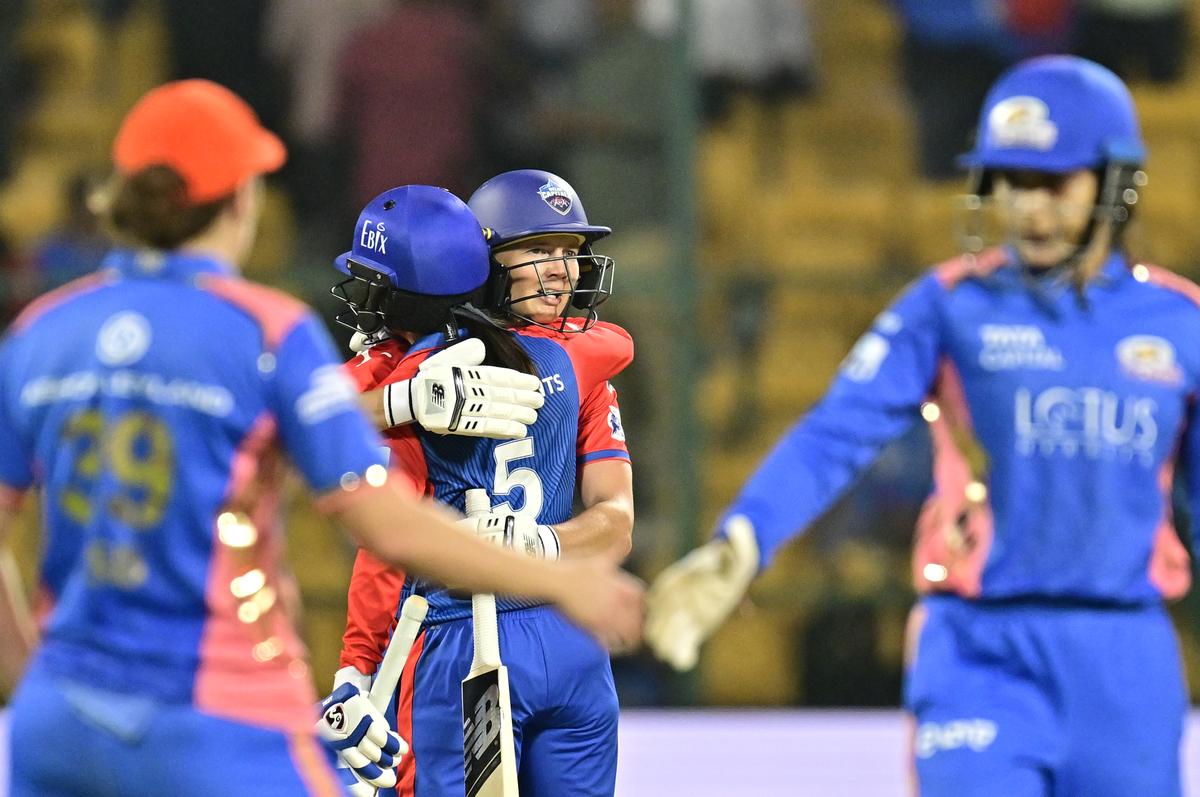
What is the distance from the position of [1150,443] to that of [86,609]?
194 cm

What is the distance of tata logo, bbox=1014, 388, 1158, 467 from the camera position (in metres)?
3.65

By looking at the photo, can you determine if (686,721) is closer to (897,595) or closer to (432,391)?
(897,595)

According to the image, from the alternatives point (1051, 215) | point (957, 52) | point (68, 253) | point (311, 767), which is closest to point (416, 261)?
point (1051, 215)

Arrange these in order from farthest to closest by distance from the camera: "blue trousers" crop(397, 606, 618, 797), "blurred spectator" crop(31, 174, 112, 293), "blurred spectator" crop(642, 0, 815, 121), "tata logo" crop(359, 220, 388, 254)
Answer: "blurred spectator" crop(642, 0, 815, 121)
"blurred spectator" crop(31, 174, 112, 293)
"tata logo" crop(359, 220, 388, 254)
"blue trousers" crop(397, 606, 618, 797)

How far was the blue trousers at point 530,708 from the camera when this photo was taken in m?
4.46

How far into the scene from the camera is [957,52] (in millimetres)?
10797

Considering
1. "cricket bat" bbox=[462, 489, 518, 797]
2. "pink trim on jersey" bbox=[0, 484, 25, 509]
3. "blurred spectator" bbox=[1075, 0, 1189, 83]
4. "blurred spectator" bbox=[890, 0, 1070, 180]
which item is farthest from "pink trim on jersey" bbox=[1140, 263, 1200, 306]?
"blurred spectator" bbox=[1075, 0, 1189, 83]

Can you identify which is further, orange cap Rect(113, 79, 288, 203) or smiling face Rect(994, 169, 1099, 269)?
smiling face Rect(994, 169, 1099, 269)

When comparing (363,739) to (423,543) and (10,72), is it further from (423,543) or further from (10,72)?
(10,72)

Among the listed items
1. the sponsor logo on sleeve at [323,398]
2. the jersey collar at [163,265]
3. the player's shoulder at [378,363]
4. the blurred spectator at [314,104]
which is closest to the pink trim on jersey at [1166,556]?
the sponsor logo on sleeve at [323,398]

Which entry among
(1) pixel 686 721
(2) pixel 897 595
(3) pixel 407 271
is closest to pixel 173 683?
(3) pixel 407 271

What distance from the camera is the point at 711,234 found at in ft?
35.1

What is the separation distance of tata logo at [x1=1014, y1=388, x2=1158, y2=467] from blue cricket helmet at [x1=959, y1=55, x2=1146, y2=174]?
1.46 ft

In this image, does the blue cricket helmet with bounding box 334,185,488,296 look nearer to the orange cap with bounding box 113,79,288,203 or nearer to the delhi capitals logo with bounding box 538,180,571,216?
the delhi capitals logo with bounding box 538,180,571,216
